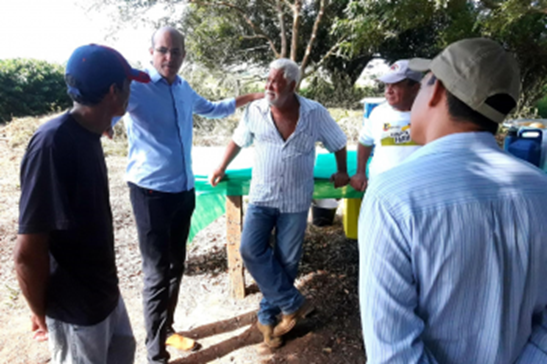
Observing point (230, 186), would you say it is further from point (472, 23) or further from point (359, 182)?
point (472, 23)

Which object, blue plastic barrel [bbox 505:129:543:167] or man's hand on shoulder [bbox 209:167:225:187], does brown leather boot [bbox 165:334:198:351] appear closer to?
man's hand on shoulder [bbox 209:167:225:187]

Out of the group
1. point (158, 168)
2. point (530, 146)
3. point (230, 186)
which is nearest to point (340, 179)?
point (230, 186)

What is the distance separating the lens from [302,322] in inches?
115

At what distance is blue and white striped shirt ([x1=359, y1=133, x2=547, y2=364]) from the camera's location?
0.78 metres

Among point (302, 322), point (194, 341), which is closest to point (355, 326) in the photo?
point (302, 322)

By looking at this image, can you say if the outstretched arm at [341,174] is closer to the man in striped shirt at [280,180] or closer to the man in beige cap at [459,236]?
the man in striped shirt at [280,180]

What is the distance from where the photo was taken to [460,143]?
845mm

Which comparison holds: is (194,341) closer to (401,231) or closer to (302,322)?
(302,322)

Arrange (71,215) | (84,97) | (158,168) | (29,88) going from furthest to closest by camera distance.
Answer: (29,88)
(158,168)
(84,97)
(71,215)

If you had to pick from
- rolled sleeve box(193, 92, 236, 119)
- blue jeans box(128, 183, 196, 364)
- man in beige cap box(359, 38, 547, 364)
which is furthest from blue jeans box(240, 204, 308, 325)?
man in beige cap box(359, 38, 547, 364)

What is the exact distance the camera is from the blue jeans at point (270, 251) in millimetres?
2516

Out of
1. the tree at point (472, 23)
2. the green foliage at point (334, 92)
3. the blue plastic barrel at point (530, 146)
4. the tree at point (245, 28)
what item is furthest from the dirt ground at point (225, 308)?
the green foliage at point (334, 92)

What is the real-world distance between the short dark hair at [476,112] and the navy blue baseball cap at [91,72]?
127 cm

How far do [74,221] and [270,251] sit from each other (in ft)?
4.85
